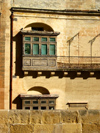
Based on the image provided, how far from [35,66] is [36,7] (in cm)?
462

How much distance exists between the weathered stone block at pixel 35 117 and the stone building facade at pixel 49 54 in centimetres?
1266

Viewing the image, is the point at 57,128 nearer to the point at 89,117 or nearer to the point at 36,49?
the point at 89,117

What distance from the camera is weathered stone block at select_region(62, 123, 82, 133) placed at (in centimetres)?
707

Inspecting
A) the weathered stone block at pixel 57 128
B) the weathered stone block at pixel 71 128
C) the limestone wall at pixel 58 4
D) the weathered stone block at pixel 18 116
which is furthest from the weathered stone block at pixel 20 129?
the limestone wall at pixel 58 4

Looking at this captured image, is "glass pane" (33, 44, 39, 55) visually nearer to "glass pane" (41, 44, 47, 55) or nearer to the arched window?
"glass pane" (41, 44, 47, 55)

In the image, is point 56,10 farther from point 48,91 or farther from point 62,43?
point 48,91

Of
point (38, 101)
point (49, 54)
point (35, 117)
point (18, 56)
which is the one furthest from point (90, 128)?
point (18, 56)

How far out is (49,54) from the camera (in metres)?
20.3

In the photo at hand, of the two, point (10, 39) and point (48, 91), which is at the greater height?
point (10, 39)

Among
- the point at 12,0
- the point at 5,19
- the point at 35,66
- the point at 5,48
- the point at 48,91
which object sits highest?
the point at 12,0

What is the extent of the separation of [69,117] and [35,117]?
0.91 metres

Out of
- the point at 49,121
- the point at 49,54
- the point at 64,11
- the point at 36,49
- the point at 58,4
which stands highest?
the point at 58,4

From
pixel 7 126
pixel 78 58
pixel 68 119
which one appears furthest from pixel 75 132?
pixel 78 58

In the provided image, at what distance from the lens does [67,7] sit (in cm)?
2102
